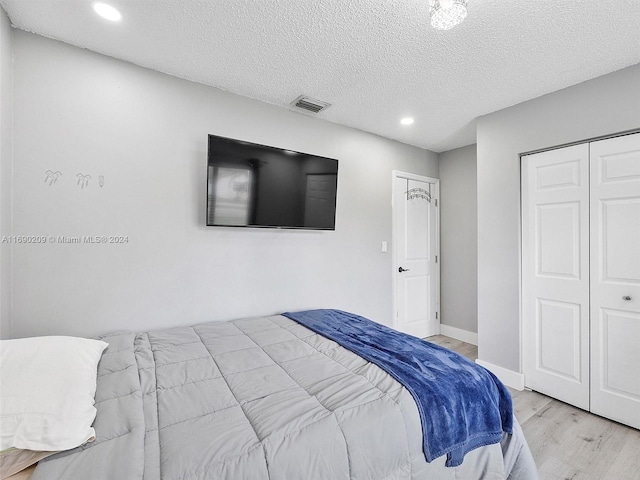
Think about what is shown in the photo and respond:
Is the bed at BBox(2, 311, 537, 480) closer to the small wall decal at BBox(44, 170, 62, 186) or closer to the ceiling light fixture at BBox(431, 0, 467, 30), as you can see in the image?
A: the small wall decal at BBox(44, 170, 62, 186)

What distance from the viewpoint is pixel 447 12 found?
1.39 m

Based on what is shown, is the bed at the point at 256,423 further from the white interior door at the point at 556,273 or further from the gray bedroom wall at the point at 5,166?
the white interior door at the point at 556,273

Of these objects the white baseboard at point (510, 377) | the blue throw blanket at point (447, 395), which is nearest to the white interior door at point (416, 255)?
the white baseboard at point (510, 377)

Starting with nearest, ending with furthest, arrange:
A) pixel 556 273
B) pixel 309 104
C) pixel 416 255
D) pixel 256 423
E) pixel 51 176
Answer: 1. pixel 256 423
2. pixel 51 176
3. pixel 556 273
4. pixel 309 104
5. pixel 416 255

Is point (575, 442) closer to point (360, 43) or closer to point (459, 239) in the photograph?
point (459, 239)

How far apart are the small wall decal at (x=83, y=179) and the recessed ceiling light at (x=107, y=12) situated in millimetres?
959

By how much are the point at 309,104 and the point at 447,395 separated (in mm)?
2489

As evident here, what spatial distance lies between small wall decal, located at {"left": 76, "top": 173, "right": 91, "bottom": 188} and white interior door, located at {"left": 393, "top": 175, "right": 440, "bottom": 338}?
2.99m

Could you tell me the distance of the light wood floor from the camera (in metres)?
1.72

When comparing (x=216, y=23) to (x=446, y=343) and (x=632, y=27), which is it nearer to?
(x=632, y=27)

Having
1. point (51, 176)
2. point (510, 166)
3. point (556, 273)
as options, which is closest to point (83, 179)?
point (51, 176)

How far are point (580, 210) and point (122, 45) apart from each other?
3590 mm

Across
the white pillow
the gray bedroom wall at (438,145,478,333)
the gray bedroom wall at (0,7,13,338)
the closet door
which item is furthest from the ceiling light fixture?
the gray bedroom wall at (438,145,478,333)

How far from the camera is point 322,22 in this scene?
1.72 metres
